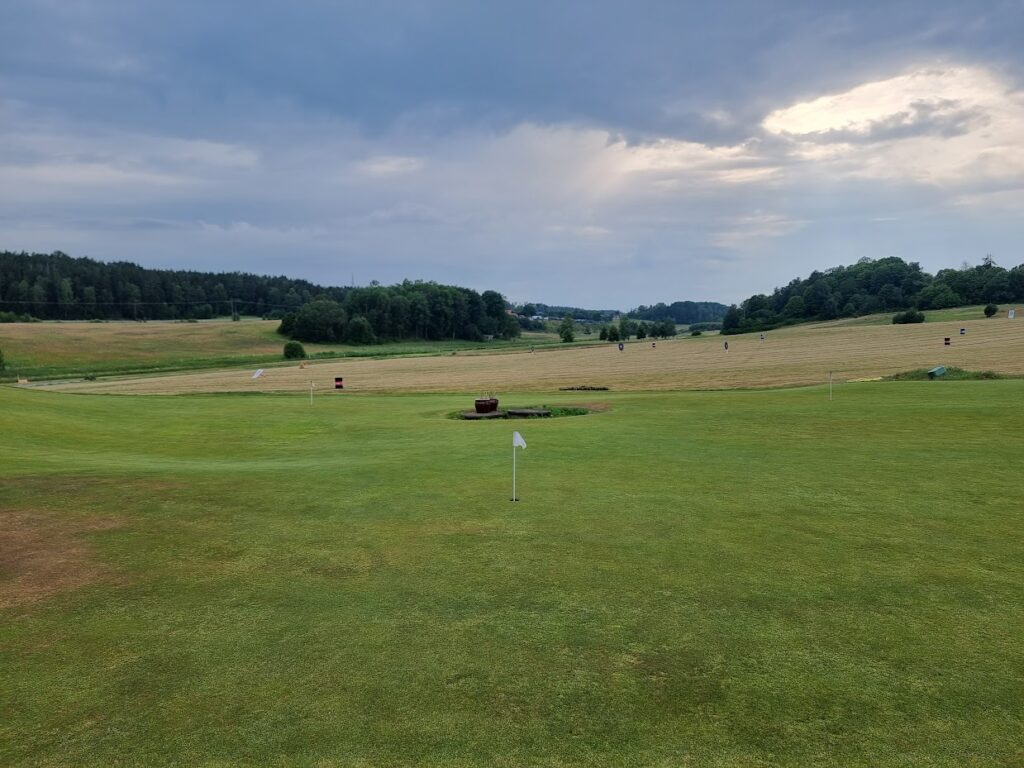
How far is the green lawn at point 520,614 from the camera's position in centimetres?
531

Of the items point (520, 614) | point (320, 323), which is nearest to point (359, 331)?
point (320, 323)

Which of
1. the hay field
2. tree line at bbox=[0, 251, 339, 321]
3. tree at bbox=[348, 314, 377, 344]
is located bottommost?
the hay field

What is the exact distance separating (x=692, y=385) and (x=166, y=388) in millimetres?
45793

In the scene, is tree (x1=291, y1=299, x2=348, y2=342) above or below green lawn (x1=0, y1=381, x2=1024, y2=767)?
above

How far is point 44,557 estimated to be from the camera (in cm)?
952

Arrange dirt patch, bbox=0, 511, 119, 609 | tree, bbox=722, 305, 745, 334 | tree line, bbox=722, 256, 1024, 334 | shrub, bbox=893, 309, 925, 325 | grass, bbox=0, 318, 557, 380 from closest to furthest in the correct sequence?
dirt patch, bbox=0, 511, 119, 609, grass, bbox=0, 318, 557, 380, shrub, bbox=893, 309, 925, 325, tree line, bbox=722, 256, 1024, 334, tree, bbox=722, 305, 745, 334

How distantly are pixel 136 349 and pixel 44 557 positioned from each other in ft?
364

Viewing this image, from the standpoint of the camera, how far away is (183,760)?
5.04 m

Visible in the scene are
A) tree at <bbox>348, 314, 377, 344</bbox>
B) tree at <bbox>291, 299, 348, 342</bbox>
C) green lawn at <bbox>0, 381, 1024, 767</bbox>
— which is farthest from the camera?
tree at <bbox>348, 314, 377, 344</bbox>

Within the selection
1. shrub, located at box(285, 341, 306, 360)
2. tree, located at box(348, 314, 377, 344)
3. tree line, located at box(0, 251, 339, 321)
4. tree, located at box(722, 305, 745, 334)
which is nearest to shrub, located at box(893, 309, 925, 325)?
tree, located at box(722, 305, 745, 334)

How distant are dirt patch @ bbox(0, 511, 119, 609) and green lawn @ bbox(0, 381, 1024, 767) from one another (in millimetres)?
63

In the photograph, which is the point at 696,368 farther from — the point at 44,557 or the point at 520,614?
the point at 44,557

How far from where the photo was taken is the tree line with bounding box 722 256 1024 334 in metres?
128

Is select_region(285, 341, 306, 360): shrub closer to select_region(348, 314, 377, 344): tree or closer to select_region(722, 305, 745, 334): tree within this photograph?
select_region(348, 314, 377, 344): tree
